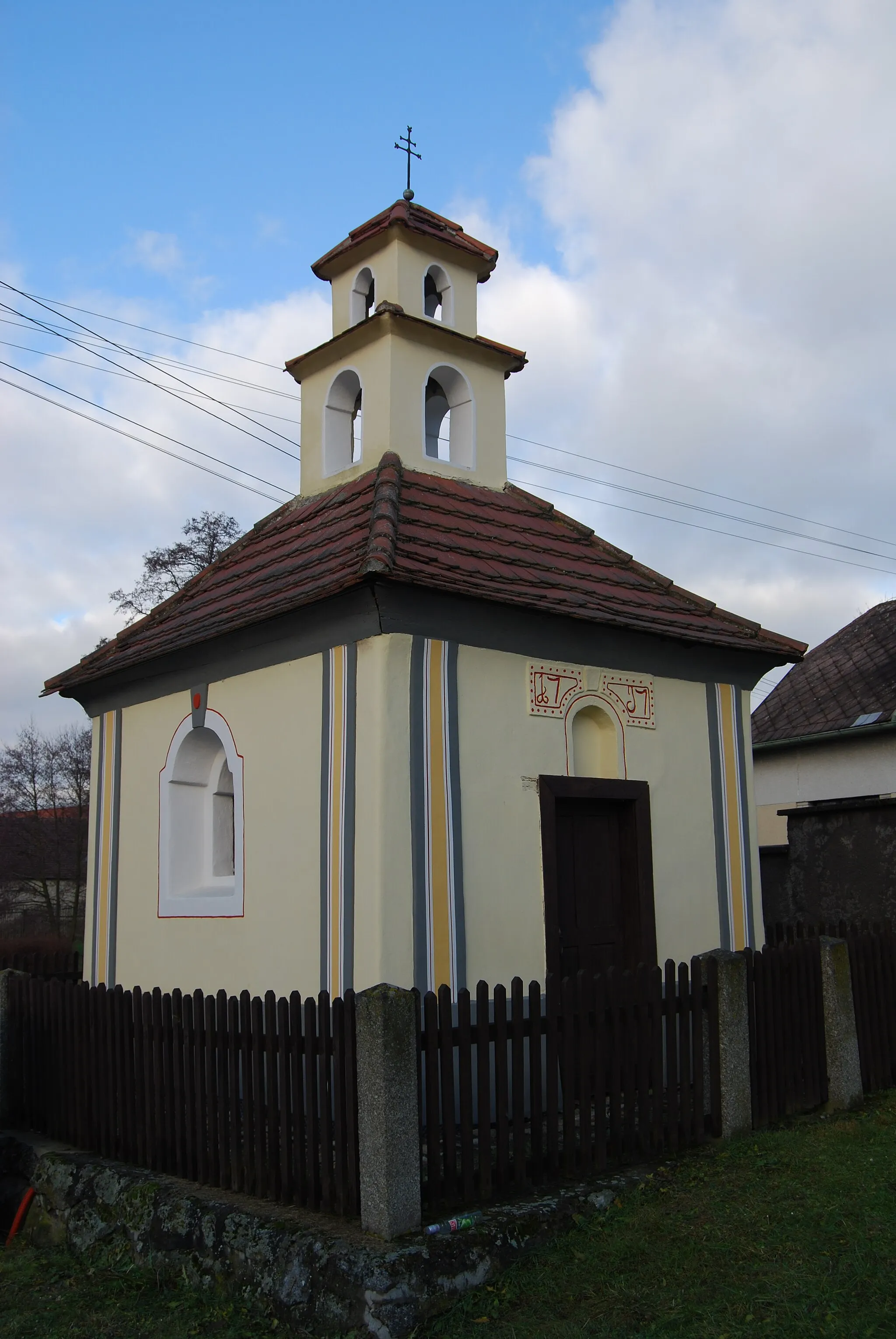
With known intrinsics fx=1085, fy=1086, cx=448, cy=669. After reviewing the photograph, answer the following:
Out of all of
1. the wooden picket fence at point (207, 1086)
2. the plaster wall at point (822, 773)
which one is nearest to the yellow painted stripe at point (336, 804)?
the wooden picket fence at point (207, 1086)

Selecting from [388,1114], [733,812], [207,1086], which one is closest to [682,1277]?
[388,1114]

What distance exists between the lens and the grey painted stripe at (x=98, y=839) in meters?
9.48

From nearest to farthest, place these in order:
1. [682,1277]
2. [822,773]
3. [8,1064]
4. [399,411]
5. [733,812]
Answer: [682,1277]
[8,1064]
[733,812]
[399,411]
[822,773]

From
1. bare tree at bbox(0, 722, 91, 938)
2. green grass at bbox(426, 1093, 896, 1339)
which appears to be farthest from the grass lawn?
bare tree at bbox(0, 722, 91, 938)

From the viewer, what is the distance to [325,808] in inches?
274

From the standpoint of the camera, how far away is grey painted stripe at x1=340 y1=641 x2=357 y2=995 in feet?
21.5

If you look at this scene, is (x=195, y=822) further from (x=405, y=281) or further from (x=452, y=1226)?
(x=405, y=281)

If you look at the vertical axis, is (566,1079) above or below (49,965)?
below

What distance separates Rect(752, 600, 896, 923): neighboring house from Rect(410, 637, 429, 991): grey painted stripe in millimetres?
7047

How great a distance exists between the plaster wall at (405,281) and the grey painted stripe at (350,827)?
13.0ft

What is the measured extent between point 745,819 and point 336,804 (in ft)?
12.5

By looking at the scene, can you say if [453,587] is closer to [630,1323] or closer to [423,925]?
[423,925]

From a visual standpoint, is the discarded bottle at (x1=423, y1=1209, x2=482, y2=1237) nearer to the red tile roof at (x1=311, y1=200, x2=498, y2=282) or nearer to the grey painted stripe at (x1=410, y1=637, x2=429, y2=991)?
the grey painted stripe at (x1=410, y1=637, x2=429, y2=991)

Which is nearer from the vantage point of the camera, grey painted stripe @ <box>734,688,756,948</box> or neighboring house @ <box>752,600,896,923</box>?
grey painted stripe @ <box>734,688,756,948</box>
